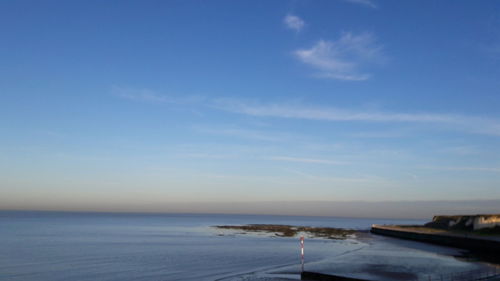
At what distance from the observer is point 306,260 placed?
4700cm

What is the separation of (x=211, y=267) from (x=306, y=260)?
39.4 feet

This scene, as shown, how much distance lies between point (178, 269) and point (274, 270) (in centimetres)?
930

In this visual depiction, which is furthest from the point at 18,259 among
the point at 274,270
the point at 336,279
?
the point at 336,279

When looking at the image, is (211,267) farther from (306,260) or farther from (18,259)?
(18,259)

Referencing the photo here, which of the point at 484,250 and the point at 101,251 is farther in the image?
the point at 101,251

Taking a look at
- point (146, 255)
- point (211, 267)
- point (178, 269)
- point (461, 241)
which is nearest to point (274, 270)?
point (211, 267)

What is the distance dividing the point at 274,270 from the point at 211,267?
6706mm

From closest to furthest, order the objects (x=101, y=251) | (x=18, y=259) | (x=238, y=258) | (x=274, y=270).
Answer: (x=274, y=270)
(x=18, y=259)
(x=238, y=258)
(x=101, y=251)

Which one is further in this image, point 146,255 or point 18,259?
point 146,255

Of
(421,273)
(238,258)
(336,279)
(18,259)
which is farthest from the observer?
(238,258)

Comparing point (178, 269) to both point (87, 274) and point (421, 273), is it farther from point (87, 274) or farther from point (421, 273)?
point (421, 273)

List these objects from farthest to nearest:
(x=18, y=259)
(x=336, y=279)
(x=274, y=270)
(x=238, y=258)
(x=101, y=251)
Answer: (x=101, y=251) → (x=238, y=258) → (x=18, y=259) → (x=274, y=270) → (x=336, y=279)

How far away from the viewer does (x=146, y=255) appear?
51.9m

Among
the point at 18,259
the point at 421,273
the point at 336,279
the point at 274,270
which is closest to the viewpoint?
the point at 336,279
